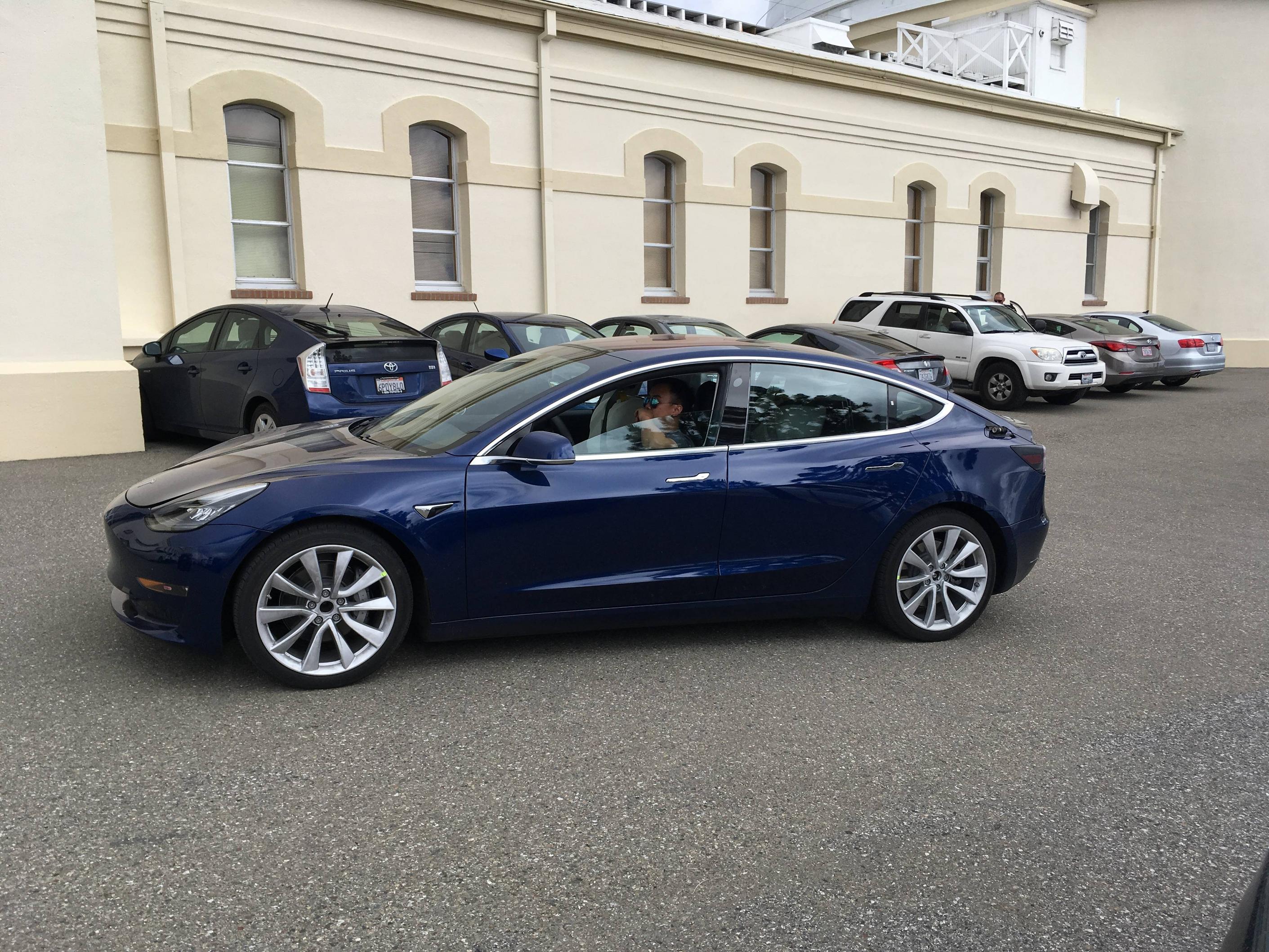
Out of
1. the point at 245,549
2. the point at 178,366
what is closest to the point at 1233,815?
the point at 245,549

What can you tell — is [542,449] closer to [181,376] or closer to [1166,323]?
[181,376]

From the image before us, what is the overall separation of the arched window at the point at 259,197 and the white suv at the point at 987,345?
952 centimetres

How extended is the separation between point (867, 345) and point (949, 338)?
4.26 meters

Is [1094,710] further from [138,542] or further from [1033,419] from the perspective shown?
[1033,419]

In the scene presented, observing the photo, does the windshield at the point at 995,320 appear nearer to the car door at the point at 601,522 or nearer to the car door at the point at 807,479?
the car door at the point at 807,479

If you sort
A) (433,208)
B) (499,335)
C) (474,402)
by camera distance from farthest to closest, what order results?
1. (433,208)
2. (499,335)
3. (474,402)

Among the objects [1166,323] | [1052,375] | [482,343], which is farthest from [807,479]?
[1166,323]

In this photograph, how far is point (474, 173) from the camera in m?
16.2

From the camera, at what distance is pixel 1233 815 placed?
3727 mm

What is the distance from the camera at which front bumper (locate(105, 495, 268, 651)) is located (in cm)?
446

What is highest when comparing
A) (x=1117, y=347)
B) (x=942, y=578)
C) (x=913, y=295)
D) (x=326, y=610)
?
(x=913, y=295)

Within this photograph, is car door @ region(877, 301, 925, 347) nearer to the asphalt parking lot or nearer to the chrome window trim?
the asphalt parking lot

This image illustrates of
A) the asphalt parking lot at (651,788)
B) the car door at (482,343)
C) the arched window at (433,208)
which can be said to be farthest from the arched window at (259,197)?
the asphalt parking lot at (651,788)

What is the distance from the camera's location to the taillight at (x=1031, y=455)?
5.81 m
